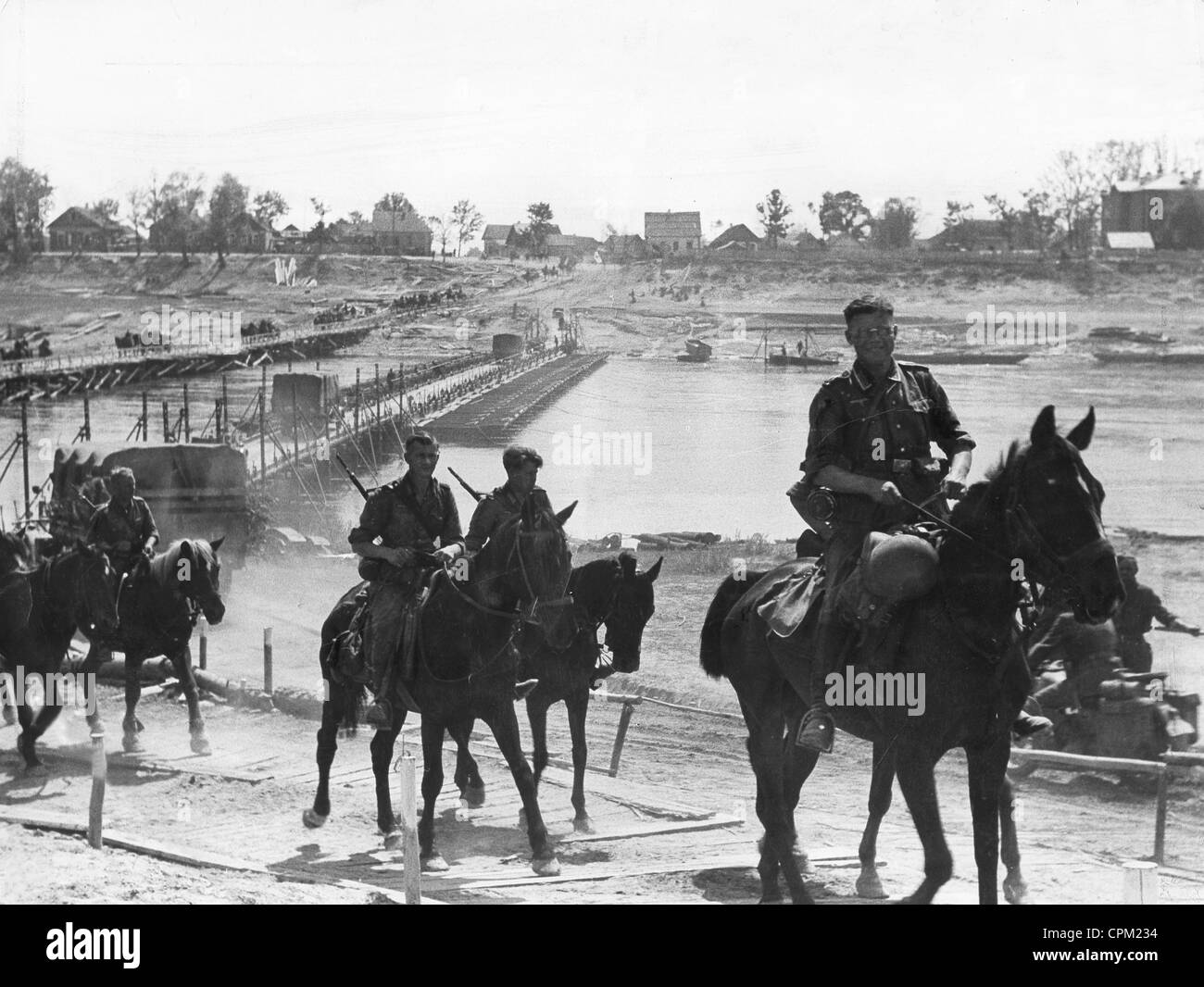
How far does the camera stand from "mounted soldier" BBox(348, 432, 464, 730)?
33.7 ft

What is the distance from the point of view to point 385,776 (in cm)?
1079

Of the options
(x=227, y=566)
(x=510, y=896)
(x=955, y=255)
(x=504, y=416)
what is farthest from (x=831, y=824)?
(x=227, y=566)

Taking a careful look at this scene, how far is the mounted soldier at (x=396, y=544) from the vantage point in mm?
10258

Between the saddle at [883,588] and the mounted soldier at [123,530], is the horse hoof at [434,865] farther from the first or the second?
the mounted soldier at [123,530]

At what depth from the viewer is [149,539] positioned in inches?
587

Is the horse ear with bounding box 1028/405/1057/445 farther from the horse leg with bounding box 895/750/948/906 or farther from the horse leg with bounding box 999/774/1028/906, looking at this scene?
the horse leg with bounding box 999/774/1028/906

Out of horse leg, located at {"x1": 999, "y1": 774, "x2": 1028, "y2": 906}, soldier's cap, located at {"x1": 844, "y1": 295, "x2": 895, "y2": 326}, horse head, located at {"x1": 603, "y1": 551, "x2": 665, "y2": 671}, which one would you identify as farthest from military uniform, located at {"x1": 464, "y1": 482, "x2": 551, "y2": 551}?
horse leg, located at {"x1": 999, "y1": 774, "x2": 1028, "y2": 906}

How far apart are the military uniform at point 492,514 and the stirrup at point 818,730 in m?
2.52

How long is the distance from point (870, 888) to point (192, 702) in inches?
301

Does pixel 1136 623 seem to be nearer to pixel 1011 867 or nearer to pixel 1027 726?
Answer: pixel 1011 867

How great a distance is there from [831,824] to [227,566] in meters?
11.5

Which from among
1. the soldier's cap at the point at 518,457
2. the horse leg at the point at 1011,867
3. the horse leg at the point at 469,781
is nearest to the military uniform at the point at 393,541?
the soldier's cap at the point at 518,457
